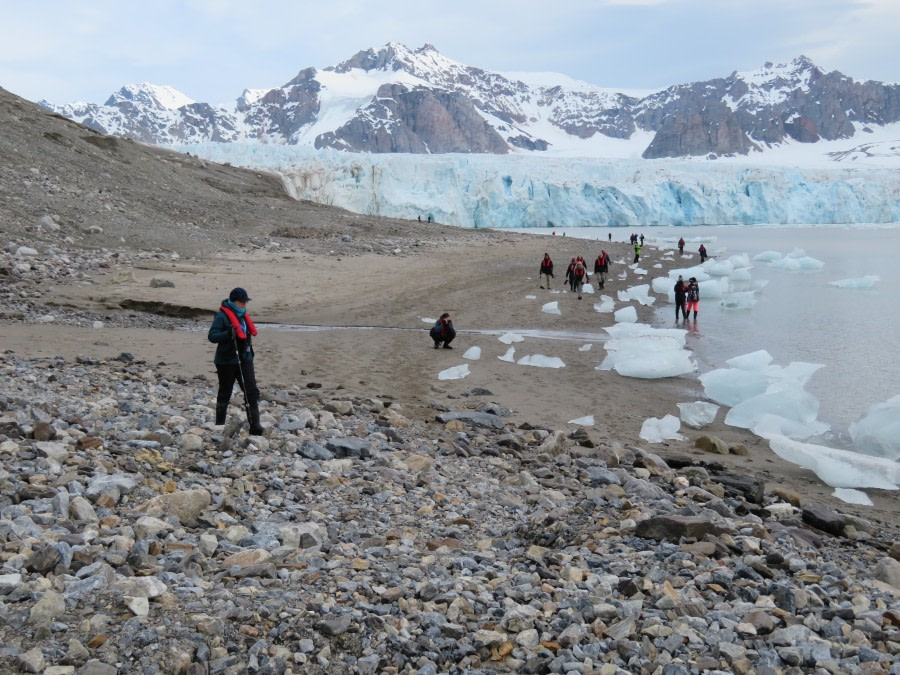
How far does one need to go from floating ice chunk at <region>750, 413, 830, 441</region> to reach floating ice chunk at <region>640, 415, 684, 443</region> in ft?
3.36

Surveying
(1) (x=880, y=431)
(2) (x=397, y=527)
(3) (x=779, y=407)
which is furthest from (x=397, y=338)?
(2) (x=397, y=527)

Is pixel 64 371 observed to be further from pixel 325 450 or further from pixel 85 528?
pixel 85 528

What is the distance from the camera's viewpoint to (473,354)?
40.3ft

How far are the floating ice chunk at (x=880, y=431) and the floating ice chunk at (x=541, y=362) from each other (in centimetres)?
447

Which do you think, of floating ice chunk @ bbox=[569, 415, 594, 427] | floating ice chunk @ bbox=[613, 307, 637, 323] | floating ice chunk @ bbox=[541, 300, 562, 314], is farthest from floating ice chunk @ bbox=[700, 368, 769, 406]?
floating ice chunk @ bbox=[541, 300, 562, 314]

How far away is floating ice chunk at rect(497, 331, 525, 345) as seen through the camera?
45.2ft

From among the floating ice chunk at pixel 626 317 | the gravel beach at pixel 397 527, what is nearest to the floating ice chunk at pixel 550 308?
the floating ice chunk at pixel 626 317

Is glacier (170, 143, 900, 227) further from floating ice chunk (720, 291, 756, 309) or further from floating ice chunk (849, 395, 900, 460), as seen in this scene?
floating ice chunk (849, 395, 900, 460)

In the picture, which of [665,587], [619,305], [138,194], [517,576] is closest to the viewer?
[665,587]

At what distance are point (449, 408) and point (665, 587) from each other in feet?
17.1

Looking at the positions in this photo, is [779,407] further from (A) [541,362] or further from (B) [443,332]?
(B) [443,332]

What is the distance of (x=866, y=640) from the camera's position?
11.2ft

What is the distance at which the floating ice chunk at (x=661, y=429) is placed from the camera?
8.44 meters

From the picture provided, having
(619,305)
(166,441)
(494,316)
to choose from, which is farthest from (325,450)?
(619,305)
